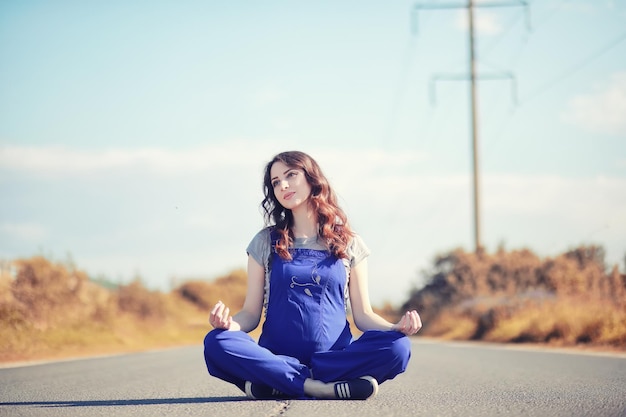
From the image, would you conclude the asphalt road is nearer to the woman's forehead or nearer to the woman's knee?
the woman's knee

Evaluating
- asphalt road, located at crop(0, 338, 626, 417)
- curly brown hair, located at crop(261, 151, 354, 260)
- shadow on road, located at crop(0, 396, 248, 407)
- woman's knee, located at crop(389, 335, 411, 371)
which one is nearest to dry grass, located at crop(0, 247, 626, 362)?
asphalt road, located at crop(0, 338, 626, 417)

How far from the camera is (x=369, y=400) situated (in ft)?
16.5

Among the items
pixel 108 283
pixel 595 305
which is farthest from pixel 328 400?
pixel 108 283

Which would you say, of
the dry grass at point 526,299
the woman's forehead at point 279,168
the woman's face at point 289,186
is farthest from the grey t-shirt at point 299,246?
the dry grass at point 526,299

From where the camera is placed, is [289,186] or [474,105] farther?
[474,105]

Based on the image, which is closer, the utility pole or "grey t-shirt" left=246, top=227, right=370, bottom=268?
"grey t-shirt" left=246, top=227, right=370, bottom=268

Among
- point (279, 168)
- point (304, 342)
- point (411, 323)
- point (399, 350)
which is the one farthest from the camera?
point (279, 168)

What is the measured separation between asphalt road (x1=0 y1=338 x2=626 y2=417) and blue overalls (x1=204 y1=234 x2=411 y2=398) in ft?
0.56

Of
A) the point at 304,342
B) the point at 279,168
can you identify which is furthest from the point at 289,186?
the point at 304,342

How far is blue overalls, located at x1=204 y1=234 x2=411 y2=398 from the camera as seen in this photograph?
15.7ft

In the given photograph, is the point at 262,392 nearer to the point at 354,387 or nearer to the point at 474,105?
the point at 354,387

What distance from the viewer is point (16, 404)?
516 centimetres

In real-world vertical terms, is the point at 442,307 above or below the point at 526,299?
below

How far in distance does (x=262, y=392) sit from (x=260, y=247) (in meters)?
0.88
